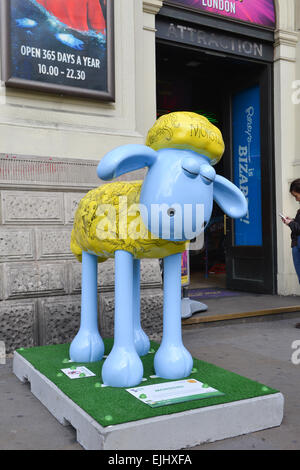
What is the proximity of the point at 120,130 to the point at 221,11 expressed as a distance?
264 cm

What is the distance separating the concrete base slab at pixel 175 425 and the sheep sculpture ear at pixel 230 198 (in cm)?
103

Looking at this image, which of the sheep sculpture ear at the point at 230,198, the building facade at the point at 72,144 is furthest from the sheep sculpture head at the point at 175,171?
the building facade at the point at 72,144

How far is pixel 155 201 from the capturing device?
7.45 ft

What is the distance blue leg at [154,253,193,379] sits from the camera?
2.52 metres

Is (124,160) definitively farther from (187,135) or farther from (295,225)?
(295,225)

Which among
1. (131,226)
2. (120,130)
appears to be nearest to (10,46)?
(120,130)

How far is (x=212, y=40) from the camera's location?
5.78 metres

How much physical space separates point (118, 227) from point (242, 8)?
480 cm

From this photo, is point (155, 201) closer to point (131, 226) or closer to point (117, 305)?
point (131, 226)

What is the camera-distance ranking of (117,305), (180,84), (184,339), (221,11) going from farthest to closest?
1. (180,84)
2. (221,11)
3. (184,339)
4. (117,305)

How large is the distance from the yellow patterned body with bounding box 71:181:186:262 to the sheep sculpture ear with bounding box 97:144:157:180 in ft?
0.89

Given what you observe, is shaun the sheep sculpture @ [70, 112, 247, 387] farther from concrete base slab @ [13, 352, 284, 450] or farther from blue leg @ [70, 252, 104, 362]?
concrete base slab @ [13, 352, 284, 450]

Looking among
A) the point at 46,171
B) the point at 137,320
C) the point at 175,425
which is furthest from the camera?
the point at 46,171

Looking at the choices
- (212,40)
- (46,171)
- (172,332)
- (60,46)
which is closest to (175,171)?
(172,332)
